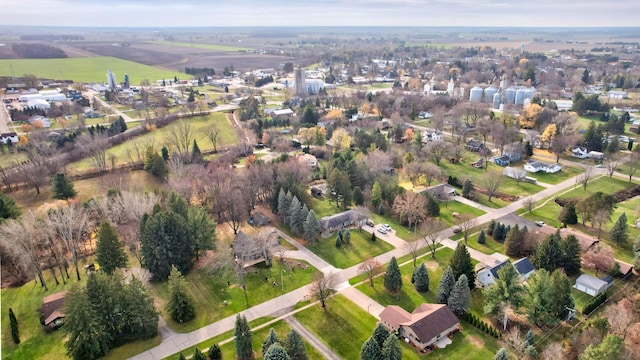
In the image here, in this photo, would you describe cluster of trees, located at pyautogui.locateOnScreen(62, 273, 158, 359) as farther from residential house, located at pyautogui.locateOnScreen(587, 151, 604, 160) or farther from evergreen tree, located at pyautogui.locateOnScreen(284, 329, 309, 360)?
residential house, located at pyautogui.locateOnScreen(587, 151, 604, 160)

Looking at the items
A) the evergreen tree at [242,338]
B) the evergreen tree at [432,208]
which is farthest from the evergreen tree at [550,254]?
the evergreen tree at [242,338]

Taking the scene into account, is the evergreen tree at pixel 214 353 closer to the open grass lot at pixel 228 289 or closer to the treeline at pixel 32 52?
the open grass lot at pixel 228 289

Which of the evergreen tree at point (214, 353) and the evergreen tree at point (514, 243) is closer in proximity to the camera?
the evergreen tree at point (214, 353)

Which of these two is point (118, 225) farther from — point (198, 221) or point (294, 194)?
point (294, 194)

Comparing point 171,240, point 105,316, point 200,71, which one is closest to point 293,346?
point 105,316

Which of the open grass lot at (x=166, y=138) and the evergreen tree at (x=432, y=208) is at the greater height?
the open grass lot at (x=166, y=138)

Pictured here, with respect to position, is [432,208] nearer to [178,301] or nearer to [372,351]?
[372,351]
